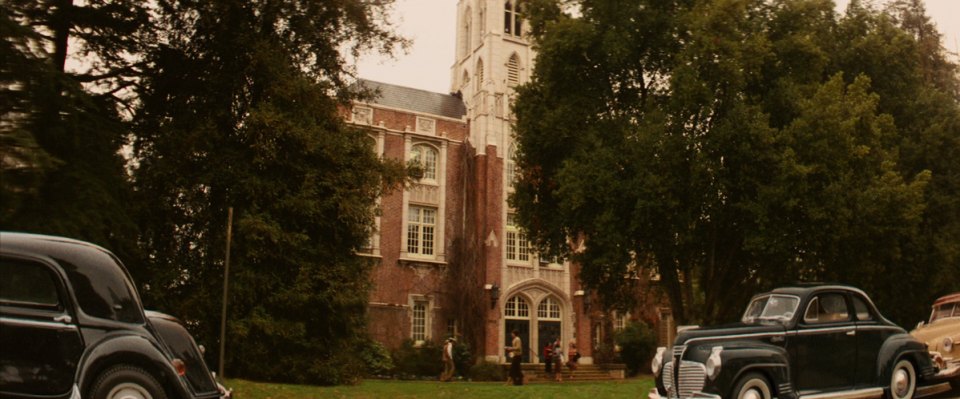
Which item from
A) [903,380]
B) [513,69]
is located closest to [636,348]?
[513,69]

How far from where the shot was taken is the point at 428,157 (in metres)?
37.8

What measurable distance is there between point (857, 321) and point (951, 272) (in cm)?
1459

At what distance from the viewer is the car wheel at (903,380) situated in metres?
11.4

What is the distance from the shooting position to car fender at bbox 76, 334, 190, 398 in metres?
7.47

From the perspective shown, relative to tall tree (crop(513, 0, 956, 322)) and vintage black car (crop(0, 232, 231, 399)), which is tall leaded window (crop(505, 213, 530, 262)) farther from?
vintage black car (crop(0, 232, 231, 399))

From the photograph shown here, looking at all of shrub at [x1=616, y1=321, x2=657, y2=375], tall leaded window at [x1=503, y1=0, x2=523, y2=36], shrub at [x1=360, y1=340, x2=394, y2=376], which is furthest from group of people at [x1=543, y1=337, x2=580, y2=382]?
tall leaded window at [x1=503, y1=0, x2=523, y2=36]

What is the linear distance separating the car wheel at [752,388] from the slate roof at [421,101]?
31.6 metres

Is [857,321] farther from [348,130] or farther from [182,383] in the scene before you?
[348,130]

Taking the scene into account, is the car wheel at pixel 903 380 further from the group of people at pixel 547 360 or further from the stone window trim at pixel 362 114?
the stone window trim at pixel 362 114

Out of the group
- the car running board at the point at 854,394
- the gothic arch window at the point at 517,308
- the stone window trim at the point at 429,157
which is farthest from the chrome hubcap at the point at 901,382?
the stone window trim at the point at 429,157

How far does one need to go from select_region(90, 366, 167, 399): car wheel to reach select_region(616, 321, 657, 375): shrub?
101 ft

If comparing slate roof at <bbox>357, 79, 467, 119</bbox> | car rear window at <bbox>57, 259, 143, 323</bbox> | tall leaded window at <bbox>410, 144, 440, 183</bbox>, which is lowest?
car rear window at <bbox>57, 259, 143, 323</bbox>

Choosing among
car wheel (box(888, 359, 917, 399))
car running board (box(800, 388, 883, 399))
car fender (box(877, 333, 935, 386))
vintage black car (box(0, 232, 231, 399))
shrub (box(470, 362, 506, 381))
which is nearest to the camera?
vintage black car (box(0, 232, 231, 399))

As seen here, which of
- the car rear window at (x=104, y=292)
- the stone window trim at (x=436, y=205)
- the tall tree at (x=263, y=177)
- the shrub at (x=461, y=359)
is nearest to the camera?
the car rear window at (x=104, y=292)
